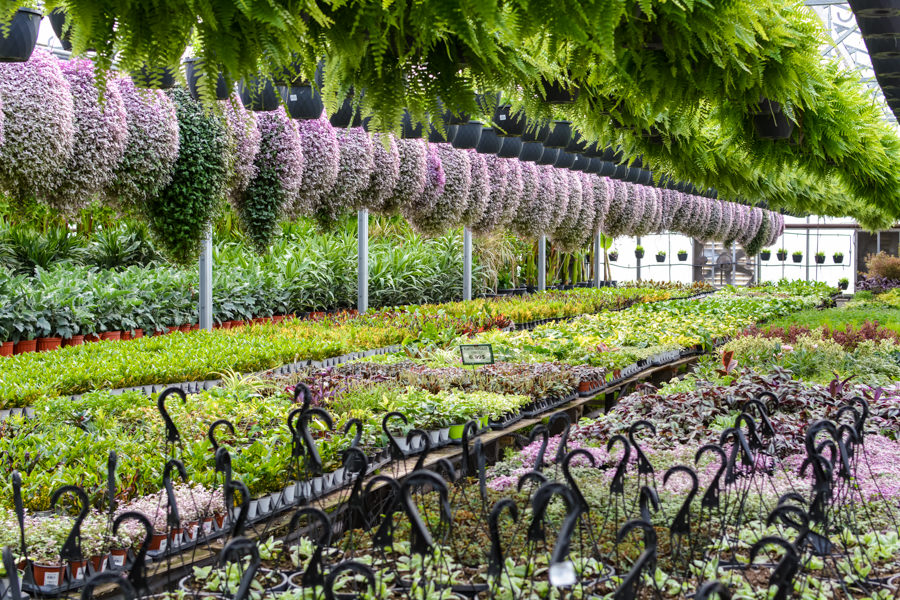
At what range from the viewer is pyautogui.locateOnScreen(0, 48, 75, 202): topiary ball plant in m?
3.82

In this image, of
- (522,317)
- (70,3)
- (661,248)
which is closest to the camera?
(70,3)

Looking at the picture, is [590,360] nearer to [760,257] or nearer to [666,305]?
[666,305]

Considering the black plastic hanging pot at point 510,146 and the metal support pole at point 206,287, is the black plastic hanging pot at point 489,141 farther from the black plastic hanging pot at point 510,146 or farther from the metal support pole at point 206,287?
the metal support pole at point 206,287

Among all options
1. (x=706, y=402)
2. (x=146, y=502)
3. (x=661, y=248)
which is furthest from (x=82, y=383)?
(x=661, y=248)

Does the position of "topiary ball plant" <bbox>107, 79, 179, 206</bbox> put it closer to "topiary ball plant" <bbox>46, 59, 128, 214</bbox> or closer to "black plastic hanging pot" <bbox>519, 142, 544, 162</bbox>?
"topiary ball plant" <bbox>46, 59, 128, 214</bbox>

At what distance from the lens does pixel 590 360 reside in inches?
247

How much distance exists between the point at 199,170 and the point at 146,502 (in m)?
2.60

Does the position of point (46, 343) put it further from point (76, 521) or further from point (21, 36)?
point (76, 521)

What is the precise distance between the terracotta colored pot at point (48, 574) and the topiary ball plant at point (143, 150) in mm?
2683

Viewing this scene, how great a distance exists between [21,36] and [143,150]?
223cm

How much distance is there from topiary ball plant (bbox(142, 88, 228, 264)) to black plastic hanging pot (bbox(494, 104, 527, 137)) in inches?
63.9

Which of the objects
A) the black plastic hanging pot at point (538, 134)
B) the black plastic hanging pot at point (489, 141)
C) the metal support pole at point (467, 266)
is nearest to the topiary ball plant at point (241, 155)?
the black plastic hanging pot at point (489, 141)

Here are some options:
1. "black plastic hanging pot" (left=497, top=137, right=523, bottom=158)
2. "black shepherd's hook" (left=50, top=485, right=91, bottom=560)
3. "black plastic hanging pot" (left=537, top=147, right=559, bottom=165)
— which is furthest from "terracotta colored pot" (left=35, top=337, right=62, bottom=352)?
"black shepherd's hook" (left=50, top=485, right=91, bottom=560)

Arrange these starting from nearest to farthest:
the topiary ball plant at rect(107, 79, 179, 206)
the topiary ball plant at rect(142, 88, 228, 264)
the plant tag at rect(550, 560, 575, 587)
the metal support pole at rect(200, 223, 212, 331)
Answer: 1. the plant tag at rect(550, 560, 575, 587)
2. the topiary ball plant at rect(107, 79, 179, 206)
3. the topiary ball plant at rect(142, 88, 228, 264)
4. the metal support pole at rect(200, 223, 212, 331)
